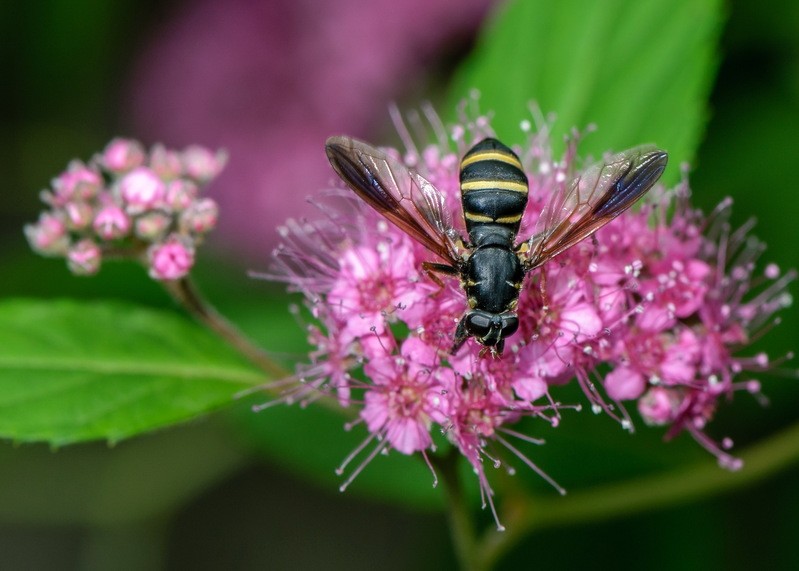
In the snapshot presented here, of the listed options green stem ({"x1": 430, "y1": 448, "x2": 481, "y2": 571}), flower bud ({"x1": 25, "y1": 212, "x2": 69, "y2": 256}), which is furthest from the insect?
flower bud ({"x1": 25, "y1": 212, "x2": 69, "y2": 256})

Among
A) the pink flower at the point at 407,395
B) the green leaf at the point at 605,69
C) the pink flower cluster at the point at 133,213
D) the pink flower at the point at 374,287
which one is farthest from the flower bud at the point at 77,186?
the green leaf at the point at 605,69

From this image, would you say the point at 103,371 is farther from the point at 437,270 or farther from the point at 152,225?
the point at 437,270

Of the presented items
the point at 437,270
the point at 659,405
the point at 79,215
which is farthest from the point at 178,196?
the point at 659,405

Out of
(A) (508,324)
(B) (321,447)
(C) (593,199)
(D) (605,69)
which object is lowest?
(A) (508,324)

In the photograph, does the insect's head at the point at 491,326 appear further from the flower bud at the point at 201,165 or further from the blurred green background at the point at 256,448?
the blurred green background at the point at 256,448

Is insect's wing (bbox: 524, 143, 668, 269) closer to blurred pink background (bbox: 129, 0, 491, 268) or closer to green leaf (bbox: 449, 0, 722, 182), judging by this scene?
green leaf (bbox: 449, 0, 722, 182)
